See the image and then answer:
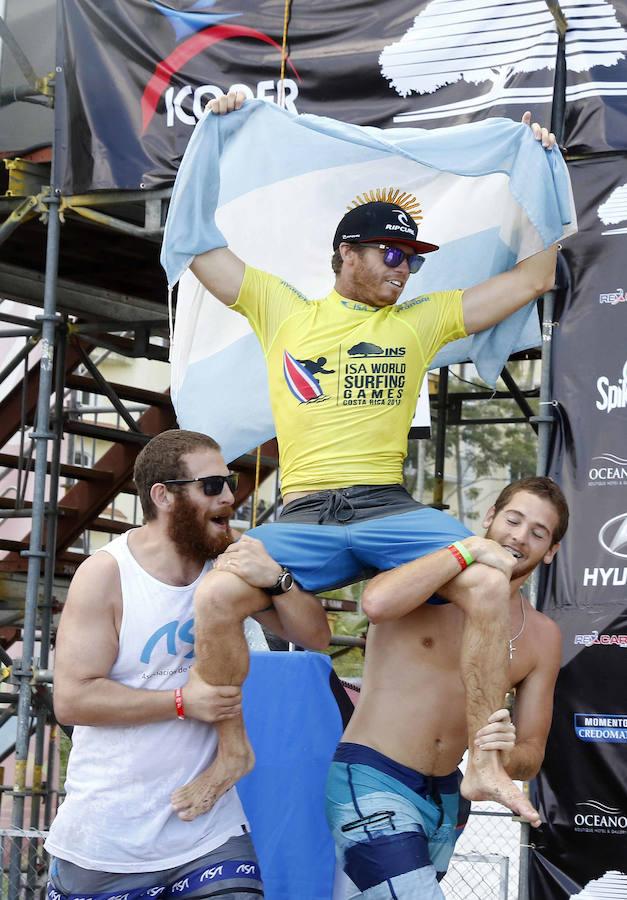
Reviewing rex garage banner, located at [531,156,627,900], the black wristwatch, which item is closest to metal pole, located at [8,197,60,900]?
rex garage banner, located at [531,156,627,900]

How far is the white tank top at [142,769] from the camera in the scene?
405cm

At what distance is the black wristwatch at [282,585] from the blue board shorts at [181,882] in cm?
80

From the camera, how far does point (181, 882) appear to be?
159 inches

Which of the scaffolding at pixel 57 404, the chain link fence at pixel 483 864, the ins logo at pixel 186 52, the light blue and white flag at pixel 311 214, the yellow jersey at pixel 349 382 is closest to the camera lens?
the yellow jersey at pixel 349 382

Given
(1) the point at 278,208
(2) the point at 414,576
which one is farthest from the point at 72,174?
(2) the point at 414,576

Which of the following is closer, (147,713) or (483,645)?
(147,713)

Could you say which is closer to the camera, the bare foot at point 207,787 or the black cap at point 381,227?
the bare foot at point 207,787

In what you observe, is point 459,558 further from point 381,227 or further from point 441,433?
point 441,433

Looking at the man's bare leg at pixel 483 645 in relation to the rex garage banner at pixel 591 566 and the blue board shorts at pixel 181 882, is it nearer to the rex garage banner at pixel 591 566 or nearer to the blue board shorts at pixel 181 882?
the blue board shorts at pixel 181 882

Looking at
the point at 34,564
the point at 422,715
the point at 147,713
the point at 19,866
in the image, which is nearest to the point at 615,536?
the point at 422,715

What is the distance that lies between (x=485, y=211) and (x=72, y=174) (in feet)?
8.55

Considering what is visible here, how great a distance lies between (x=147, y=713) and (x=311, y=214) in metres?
3.19

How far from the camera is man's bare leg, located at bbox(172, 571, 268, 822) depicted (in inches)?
160

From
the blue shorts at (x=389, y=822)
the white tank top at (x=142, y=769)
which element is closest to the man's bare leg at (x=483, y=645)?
the blue shorts at (x=389, y=822)
